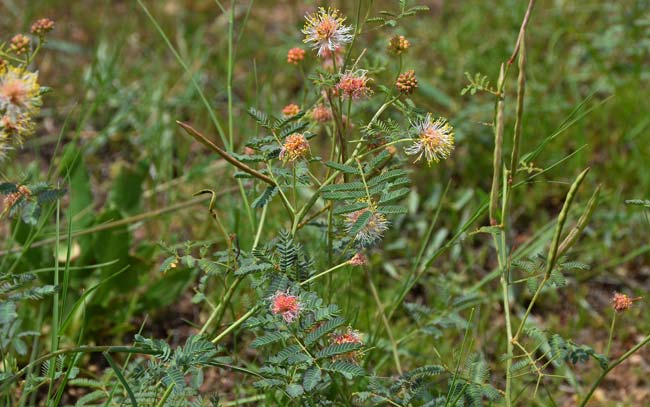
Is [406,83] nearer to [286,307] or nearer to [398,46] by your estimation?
[398,46]

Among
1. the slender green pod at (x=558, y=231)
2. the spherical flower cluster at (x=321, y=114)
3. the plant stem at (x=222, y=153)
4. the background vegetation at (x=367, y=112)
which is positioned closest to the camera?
the slender green pod at (x=558, y=231)

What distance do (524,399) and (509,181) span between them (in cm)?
82

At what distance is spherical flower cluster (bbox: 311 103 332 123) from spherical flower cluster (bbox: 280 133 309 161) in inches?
9.3

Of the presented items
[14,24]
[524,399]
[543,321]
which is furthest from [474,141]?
[14,24]

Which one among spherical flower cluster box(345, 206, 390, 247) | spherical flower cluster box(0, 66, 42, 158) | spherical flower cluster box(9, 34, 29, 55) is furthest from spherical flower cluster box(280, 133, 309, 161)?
spherical flower cluster box(9, 34, 29, 55)

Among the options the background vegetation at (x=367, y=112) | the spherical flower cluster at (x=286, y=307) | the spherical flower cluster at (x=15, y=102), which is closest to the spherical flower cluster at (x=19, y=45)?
the spherical flower cluster at (x=15, y=102)

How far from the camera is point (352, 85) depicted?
4.97 ft

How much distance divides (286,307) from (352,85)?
1.41 ft

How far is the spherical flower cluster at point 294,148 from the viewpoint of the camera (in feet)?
4.89

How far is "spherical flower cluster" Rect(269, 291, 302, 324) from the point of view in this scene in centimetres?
142

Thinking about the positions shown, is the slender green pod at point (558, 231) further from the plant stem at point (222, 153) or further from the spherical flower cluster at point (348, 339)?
the plant stem at point (222, 153)

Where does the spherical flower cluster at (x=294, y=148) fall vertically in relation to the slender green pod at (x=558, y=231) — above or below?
above

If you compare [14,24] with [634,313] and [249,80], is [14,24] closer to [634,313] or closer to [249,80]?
[249,80]

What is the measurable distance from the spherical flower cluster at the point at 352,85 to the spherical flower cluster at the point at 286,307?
0.40 metres
